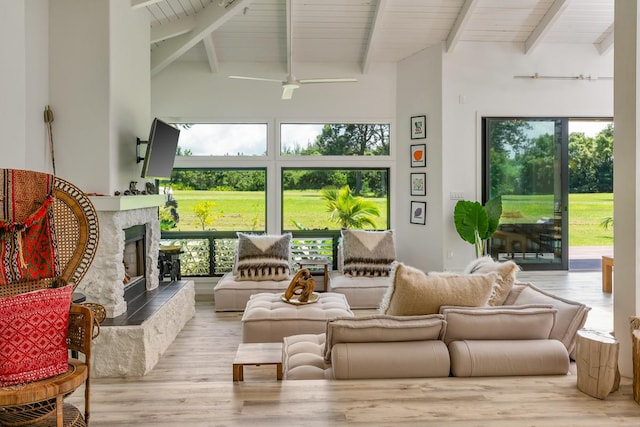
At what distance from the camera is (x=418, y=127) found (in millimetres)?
7086

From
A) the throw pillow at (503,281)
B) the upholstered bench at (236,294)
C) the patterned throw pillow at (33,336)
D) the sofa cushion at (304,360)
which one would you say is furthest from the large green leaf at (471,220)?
the patterned throw pillow at (33,336)

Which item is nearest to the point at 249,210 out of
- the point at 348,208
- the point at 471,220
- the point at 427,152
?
the point at 348,208

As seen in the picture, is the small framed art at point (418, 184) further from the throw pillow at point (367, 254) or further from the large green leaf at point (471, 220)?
the throw pillow at point (367, 254)

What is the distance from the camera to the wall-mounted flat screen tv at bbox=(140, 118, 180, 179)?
15.4 ft

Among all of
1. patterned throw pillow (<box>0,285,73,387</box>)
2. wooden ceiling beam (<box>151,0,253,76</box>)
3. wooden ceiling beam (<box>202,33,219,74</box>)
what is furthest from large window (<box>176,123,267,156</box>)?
patterned throw pillow (<box>0,285,73,387</box>)

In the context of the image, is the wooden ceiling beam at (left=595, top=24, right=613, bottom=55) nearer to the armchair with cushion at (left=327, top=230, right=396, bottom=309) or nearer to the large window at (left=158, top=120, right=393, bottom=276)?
the large window at (left=158, top=120, right=393, bottom=276)

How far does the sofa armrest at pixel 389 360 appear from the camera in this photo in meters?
2.95

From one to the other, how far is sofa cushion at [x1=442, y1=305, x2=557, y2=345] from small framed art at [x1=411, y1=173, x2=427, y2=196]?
4.10 m

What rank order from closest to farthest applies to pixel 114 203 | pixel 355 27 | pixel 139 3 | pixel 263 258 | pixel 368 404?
1. pixel 368 404
2. pixel 114 203
3. pixel 139 3
4. pixel 263 258
5. pixel 355 27

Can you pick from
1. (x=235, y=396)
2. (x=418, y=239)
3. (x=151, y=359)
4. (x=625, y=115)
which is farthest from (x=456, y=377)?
(x=418, y=239)

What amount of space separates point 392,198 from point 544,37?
290 cm

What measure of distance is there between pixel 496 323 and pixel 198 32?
4725 millimetres

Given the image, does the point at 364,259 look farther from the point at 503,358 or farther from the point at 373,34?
the point at 503,358

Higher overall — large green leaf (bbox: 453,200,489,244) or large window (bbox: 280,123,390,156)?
large window (bbox: 280,123,390,156)
